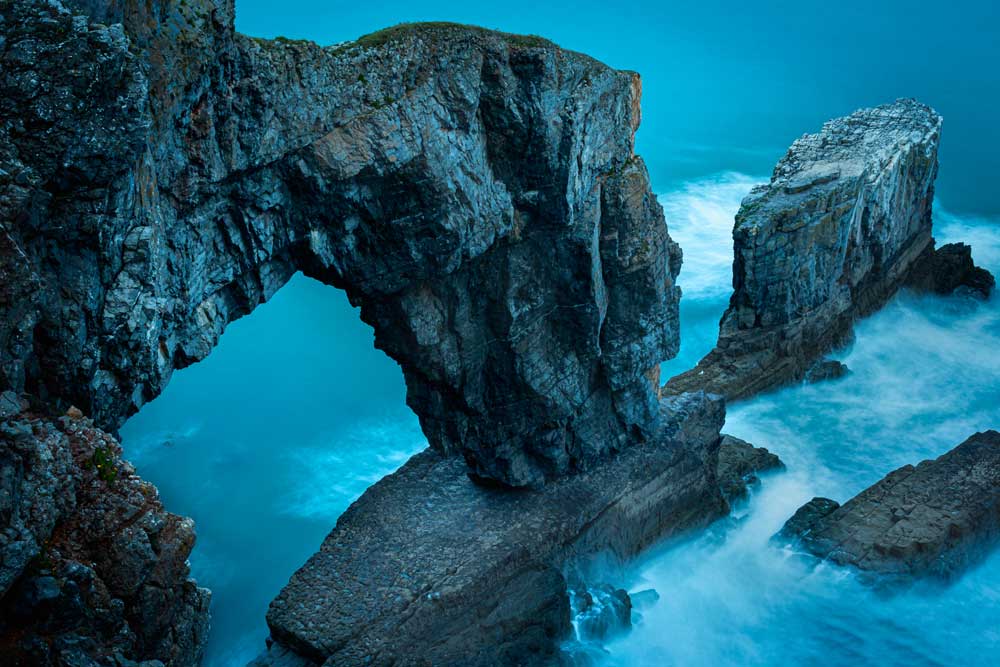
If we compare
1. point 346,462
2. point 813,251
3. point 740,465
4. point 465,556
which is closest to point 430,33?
point 465,556

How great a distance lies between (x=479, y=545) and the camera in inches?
964

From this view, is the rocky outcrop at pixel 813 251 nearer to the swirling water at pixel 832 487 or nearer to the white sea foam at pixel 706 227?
the swirling water at pixel 832 487

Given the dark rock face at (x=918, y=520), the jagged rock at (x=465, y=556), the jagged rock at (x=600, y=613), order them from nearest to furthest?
1. the jagged rock at (x=465, y=556)
2. the jagged rock at (x=600, y=613)
3. the dark rock face at (x=918, y=520)

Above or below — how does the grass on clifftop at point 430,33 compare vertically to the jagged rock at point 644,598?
above

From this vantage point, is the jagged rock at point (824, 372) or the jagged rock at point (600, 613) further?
the jagged rock at point (824, 372)

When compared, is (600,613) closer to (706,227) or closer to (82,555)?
(82,555)

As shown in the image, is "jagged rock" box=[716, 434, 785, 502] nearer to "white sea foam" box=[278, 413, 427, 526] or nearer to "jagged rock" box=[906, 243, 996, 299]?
"white sea foam" box=[278, 413, 427, 526]

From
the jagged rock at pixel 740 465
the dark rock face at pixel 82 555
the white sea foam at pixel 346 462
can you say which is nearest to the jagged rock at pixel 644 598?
the jagged rock at pixel 740 465

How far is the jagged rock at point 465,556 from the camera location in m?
22.4

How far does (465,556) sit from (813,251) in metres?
19.7

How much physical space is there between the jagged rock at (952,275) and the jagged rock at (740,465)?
1572 cm

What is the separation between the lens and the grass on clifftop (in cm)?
1967

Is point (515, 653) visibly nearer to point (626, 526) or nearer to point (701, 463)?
point (626, 526)

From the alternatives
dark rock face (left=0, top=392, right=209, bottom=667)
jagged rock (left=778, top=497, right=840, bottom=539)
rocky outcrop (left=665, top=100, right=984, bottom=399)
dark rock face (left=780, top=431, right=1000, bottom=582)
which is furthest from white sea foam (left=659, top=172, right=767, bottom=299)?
dark rock face (left=0, top=392, right=209, bottom=667)
